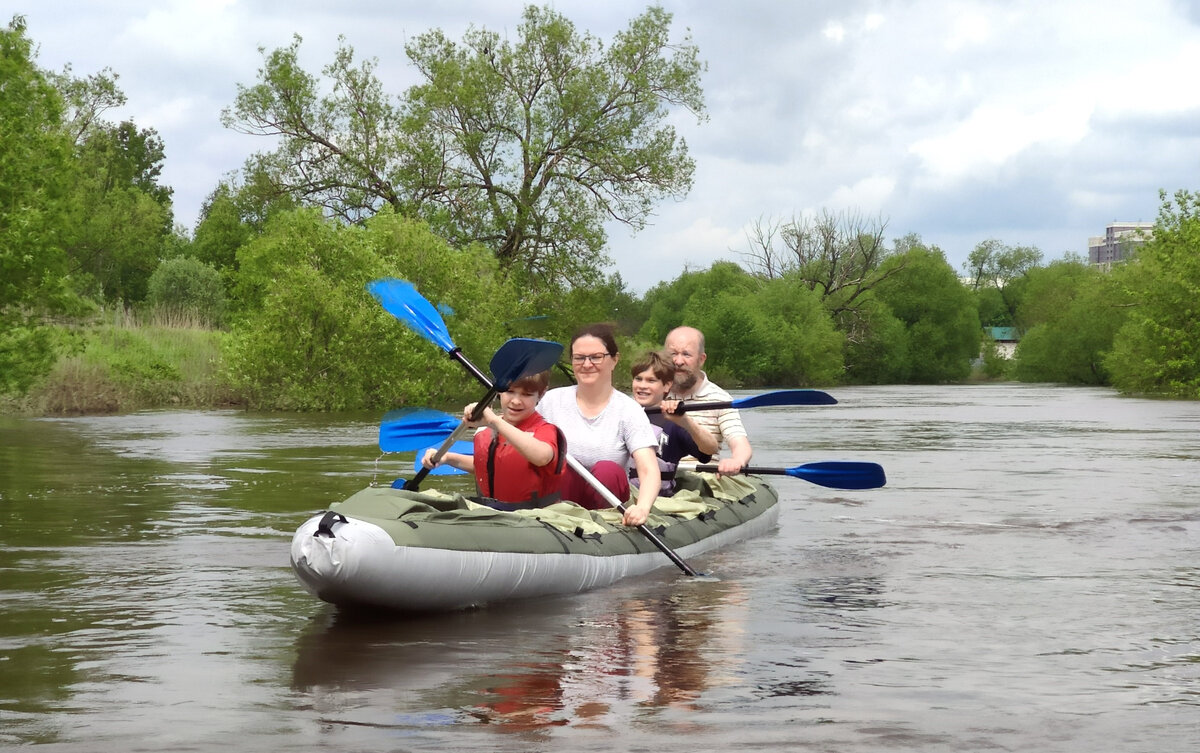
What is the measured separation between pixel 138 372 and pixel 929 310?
43.2 meters

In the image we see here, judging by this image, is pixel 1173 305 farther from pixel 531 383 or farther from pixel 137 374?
pixel 531 383

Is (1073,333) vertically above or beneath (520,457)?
above

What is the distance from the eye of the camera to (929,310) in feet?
203

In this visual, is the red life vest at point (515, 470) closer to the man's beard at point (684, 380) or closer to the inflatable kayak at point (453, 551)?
the inflatable kayak at point (453, 551)

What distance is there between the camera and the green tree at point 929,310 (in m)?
61.4

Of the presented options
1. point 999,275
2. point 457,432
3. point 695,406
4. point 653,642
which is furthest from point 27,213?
point 999,275

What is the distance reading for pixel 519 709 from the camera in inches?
164

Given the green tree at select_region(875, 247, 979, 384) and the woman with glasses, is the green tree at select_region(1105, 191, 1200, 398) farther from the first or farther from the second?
the woman with glasses

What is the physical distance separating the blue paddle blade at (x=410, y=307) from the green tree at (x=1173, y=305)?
29.1 meters

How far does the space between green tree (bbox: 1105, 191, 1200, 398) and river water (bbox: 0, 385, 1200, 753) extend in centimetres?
2481

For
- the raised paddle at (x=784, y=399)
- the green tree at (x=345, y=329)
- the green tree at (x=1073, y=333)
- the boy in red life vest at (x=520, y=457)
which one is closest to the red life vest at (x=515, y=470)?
the boy in red life vest at (x=520, y=457)

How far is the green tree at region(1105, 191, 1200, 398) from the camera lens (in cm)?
3384

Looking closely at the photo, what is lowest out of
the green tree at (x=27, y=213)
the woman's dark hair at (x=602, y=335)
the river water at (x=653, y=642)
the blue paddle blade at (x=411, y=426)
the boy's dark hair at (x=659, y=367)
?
the river water at (x=653, y=642)

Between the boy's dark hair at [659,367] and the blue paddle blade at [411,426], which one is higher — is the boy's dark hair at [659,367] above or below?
above
